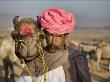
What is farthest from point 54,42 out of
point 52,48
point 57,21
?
point 57,21

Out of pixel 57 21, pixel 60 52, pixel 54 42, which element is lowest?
pixel 60 52

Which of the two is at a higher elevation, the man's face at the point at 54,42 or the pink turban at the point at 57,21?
the pink turban at the point at 57,21

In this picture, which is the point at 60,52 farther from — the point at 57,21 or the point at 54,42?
the point at 57,21

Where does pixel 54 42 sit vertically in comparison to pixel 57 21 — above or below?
below

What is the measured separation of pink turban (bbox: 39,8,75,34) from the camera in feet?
14.2

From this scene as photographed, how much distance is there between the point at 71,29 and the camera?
4.38m

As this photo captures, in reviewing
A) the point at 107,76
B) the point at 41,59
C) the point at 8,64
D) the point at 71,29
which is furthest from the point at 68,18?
the point at 107,76

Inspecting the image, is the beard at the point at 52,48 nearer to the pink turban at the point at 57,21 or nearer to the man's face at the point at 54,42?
the man's face at the point at 54,42

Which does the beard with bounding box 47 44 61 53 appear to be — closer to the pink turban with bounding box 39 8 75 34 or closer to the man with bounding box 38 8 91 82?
the man with bounding box 38 8 91 82

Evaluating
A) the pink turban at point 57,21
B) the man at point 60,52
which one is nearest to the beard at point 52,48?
the man at point 60,52

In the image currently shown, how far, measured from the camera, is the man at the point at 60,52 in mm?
4312

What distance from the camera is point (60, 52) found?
439cm

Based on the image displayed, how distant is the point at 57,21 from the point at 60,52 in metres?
0.32

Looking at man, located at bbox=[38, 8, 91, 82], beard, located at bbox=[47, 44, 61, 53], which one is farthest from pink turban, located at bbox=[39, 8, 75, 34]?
beard, located at bbox=[47, 44, 61, 53]
